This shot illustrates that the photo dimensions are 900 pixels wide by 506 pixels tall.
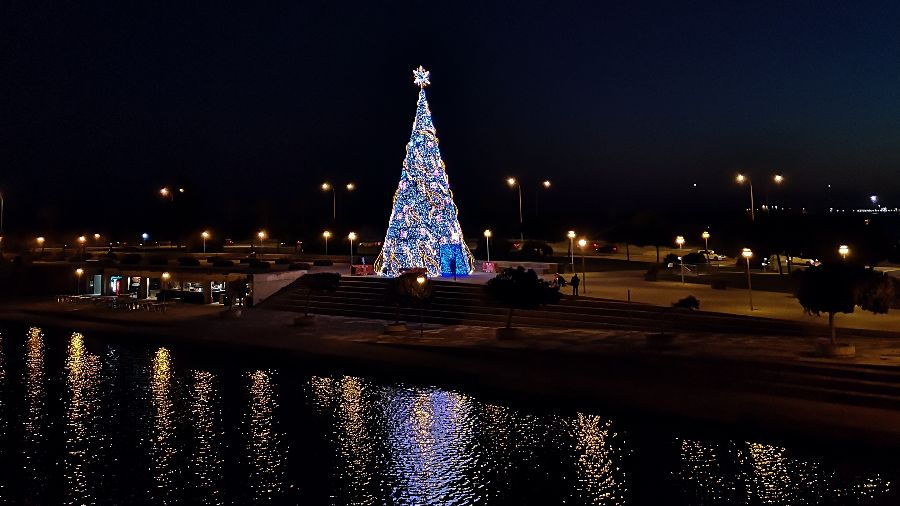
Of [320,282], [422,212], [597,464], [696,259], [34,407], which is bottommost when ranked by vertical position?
[597,464]

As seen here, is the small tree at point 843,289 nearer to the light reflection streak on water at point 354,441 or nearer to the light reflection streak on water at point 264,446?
the light reflection streak on water at point 354,441

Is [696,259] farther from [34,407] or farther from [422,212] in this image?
[34,407]

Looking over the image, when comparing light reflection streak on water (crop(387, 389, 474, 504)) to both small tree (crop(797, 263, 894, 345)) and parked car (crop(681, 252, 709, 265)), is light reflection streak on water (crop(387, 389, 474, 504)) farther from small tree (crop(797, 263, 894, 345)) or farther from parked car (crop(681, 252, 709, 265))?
parked car (crop(681, 252, 709, 265))

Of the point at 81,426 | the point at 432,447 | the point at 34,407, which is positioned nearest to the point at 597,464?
the point at 432,447

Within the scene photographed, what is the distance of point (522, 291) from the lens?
20109mm

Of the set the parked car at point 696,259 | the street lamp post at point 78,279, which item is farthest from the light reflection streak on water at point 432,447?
the parked car at point 696,259

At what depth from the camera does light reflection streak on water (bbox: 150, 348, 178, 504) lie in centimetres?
1021

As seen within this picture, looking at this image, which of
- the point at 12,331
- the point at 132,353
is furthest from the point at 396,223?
the point at 12,331

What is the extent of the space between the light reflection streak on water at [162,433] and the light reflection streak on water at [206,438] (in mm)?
364

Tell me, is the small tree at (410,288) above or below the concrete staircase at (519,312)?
above

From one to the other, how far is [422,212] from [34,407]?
1831 centimetres

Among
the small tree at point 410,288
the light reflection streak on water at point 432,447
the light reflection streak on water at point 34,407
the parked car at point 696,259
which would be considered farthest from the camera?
the parked car at point 696,259

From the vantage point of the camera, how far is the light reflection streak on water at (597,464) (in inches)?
382

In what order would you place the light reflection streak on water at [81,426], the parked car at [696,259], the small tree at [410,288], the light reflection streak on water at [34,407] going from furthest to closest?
the parked car at [696,259]
the small tree at [410,288]
the light reflection streak on water at [34,407]
the light reflection streak on water at [81,426]
